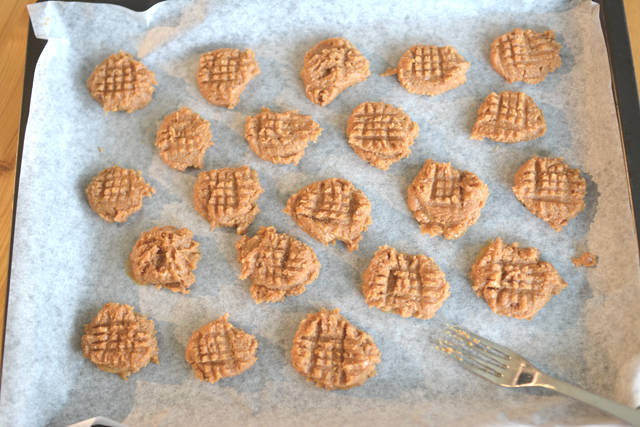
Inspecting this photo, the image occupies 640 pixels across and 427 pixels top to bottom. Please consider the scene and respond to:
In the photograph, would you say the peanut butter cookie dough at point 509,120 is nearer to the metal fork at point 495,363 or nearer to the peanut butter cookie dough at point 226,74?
the metal fork at point 495,363

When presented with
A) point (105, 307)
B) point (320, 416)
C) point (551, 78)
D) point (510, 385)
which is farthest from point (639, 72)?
point (105, 307)

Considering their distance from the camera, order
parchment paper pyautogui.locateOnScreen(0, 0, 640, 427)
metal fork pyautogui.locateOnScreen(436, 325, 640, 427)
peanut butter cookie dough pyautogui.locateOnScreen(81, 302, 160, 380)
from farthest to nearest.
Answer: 1. peanut butter cookie dough pyautogui.locateOnScreen(81, 302, 160, 380)
2. parchment paper pyautogui.locateOnScreen(0, 0, 640, 427)
3. metal fork pyautogui.locateOnScreen(436, 325, 640, 427)

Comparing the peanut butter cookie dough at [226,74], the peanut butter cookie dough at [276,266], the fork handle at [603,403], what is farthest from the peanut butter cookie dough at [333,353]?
the peanut butter cookie dough at [226,74]

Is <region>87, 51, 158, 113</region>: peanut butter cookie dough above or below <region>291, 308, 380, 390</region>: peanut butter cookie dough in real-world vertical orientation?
above

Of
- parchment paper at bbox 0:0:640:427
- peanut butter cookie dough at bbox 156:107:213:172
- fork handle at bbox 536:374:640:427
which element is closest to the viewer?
fork handle at bbox 536:374:640:427

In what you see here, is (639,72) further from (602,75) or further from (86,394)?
(86,394)

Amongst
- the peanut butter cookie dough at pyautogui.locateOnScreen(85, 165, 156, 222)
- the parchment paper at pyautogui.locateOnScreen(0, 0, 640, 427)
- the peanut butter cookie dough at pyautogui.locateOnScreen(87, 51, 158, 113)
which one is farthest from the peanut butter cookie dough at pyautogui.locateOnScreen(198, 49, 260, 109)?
the peanut butter cookie dough at pyautogui.locateOnScreen(85, 165, 156, 222)

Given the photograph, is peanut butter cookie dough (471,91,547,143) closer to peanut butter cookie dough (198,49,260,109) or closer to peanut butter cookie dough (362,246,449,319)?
peanut butter cookie dough (362,246,449,319)
